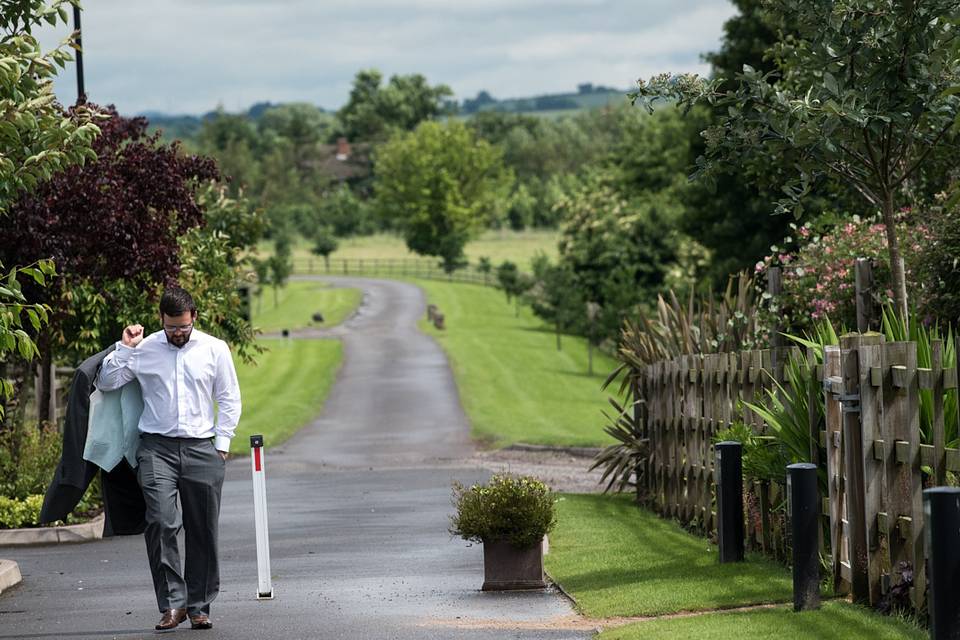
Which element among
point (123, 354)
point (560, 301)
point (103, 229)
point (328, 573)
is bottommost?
point (328, 573)

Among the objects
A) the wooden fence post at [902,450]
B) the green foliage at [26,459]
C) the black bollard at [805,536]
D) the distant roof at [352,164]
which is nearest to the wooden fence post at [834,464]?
the black bollard at [805,536]

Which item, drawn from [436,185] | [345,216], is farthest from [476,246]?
[436,185]

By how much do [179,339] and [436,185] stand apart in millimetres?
111834

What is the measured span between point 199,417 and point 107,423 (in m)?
0.63

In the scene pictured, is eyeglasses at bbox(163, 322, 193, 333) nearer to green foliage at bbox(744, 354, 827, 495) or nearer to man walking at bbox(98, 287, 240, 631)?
man walking at bbox(98, 287, 240, 631)

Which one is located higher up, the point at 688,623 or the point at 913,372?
the point at 913,372

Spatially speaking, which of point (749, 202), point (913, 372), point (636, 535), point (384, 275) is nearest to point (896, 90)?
point (913, 372)

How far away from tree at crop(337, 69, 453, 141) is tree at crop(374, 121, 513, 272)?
122 feet

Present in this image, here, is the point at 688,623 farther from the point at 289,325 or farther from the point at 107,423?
the point at 289,325

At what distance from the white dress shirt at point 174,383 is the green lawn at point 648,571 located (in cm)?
265

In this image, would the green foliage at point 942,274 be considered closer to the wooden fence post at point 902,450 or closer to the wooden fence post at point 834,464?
the wooden fence post at point 834,464

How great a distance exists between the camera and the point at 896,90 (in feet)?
38.8

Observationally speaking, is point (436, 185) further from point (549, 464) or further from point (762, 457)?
point (762, 457)

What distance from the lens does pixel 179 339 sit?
33.3ft
